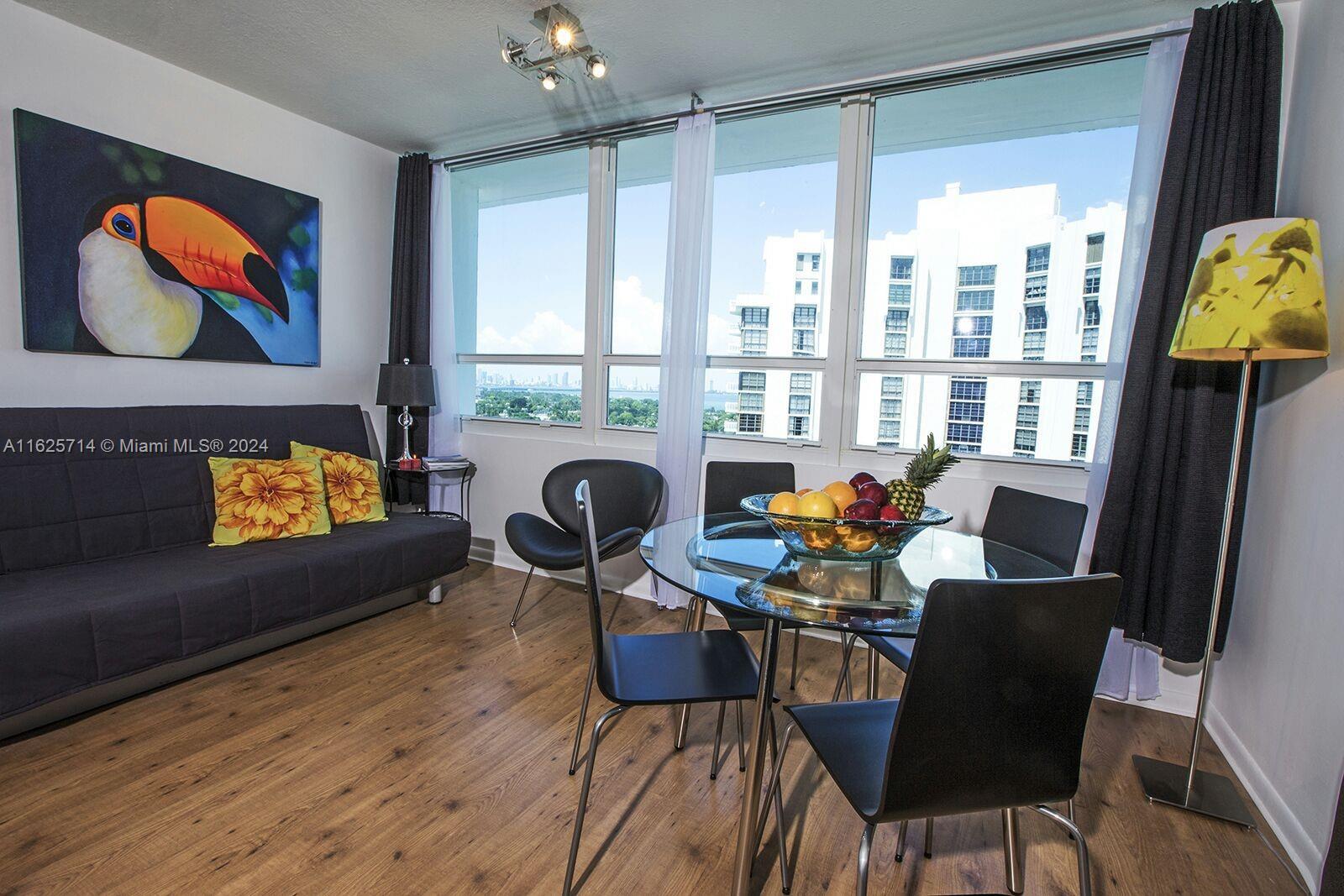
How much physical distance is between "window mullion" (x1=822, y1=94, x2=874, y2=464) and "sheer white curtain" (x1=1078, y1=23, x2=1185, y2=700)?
1.01 m

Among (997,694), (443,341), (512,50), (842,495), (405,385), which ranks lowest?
(997,694)

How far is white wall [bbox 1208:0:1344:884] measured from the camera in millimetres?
1664

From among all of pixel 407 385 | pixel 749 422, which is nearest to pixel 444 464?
pixel 407 385

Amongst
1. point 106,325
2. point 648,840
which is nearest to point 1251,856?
point 648,840

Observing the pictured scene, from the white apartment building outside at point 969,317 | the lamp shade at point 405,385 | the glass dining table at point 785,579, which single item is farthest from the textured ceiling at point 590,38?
the glass dining table at point 785,579

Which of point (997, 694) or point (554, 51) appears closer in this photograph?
point (997, 694)

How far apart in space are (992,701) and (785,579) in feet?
1.84

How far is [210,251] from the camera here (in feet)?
10.6

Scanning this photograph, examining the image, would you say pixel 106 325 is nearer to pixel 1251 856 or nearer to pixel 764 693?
pixel 764 693

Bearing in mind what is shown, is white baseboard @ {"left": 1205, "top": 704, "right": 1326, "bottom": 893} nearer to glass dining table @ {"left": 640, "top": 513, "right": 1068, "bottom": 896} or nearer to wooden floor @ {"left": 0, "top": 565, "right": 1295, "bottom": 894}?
wooden floor @ {"left": 0, "top": 565, "right": 1295, "bottom": 894}

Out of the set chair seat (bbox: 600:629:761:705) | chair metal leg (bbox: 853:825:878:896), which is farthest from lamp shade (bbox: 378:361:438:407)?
chair metal leg (bbox: 853:825:878:896)

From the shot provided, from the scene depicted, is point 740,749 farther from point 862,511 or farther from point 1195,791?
point 1195,791

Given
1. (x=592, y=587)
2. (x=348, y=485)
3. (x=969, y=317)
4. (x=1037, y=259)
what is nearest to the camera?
(x=592, y=587)

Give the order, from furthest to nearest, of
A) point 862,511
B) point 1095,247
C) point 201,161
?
point 201,161
point 1095,247
point 862,511
